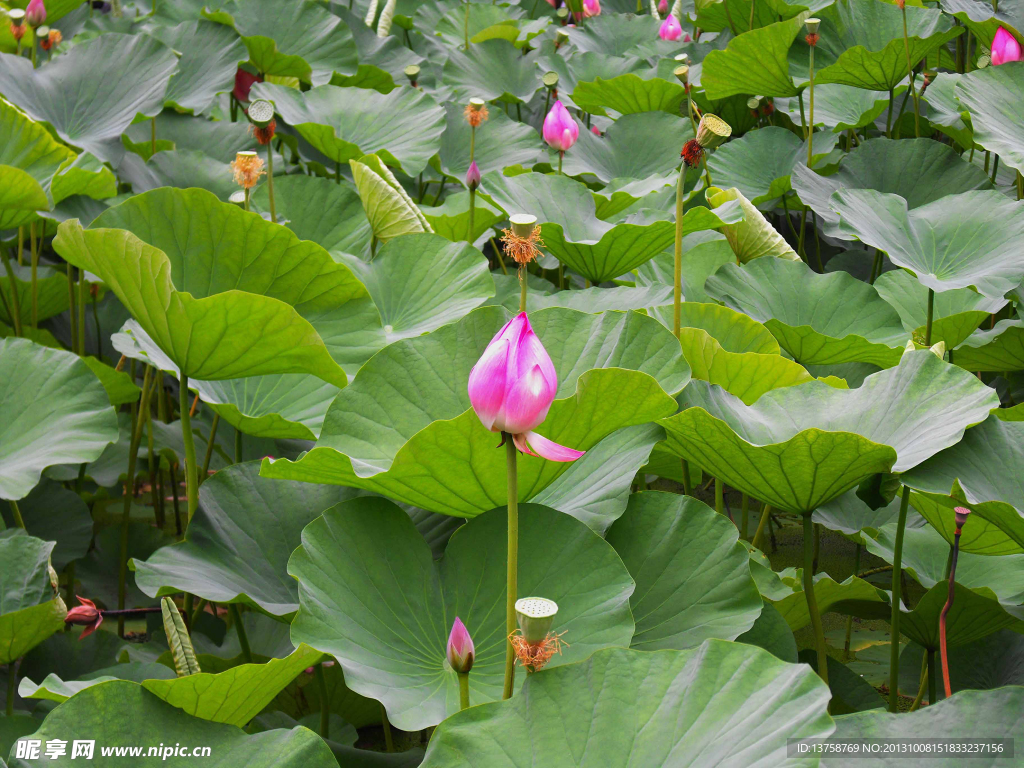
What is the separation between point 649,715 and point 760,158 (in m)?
1.89

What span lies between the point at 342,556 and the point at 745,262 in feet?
3.46

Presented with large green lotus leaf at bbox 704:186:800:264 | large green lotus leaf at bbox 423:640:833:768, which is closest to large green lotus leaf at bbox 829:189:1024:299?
large green lotus leaf at bbox 704:186:800:264

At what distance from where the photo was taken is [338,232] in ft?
6.37

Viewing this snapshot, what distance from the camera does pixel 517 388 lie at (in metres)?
0.73

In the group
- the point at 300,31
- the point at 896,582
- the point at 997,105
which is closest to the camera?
the point at 896,582

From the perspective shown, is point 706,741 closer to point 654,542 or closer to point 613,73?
point 654,542

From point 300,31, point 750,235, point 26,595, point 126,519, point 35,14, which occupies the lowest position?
point 126,519

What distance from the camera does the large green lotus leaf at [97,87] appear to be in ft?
7.52

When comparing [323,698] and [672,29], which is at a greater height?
[672,29]

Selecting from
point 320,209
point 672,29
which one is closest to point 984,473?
point 320,209

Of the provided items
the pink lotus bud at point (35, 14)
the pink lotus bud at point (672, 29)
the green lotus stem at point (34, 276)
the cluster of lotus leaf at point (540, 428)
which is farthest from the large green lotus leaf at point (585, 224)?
the pink lotus bud at point (35, 14)

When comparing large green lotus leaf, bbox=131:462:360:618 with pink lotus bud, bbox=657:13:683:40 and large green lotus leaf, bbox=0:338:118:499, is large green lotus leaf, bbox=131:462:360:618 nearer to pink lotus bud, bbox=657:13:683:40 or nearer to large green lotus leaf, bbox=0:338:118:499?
large green lotus leaf, bbox=0:338:118:499

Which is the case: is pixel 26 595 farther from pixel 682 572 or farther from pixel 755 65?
pixel 755 65

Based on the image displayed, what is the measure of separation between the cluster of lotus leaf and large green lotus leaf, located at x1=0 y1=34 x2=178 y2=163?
1 centimetres
